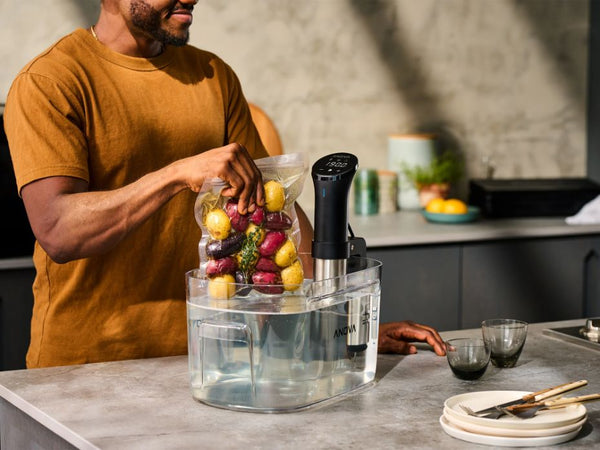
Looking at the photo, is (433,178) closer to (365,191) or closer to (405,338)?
(365,191)

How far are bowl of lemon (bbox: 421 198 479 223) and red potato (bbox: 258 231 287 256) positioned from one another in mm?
2155

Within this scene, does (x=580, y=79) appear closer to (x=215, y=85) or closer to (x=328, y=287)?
(x=215, y=85)

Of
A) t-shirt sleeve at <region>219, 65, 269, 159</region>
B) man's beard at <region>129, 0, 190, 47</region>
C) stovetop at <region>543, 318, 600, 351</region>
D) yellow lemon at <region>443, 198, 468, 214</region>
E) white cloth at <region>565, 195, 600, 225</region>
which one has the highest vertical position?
man's beard at <region>129, 0, 190, 47</region>

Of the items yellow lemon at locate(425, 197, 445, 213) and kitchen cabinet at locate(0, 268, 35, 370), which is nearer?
kitchen cabinet at locate(0, 268, 35, 370)

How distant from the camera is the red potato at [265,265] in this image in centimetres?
152

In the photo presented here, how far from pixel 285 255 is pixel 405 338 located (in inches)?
19.9

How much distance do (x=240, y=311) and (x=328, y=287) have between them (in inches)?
5.7

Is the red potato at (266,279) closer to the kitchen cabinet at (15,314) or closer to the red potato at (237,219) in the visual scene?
the red potato at (237,219)

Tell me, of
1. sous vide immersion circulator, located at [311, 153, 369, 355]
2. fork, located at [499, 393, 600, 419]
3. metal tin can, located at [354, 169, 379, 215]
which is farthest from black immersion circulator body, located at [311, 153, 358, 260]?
metal tin can, located at [354, 169, 379, 215]

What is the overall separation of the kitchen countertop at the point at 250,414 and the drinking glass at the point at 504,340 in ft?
0.07

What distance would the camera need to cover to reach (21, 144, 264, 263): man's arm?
1.71 metres

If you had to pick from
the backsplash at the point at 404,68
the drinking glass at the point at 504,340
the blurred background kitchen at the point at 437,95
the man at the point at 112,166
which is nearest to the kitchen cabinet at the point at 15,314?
the blurred background kitchen at the point at 437,95

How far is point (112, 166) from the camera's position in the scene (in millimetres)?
2062

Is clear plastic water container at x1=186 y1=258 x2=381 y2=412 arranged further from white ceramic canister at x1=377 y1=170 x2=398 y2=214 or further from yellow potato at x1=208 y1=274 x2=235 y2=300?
white ceramic canister at x1=377 y1=170 x2=398 y2=214
